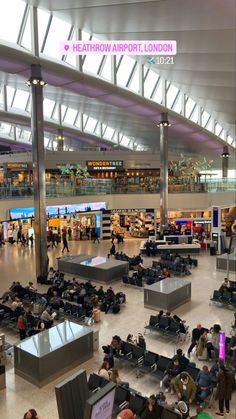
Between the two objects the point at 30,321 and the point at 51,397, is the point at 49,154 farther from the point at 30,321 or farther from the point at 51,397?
the point at 51,397

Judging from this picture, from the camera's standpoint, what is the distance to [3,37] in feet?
53.6

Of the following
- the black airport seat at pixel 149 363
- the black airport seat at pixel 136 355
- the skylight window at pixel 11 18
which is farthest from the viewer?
the skylight window at pixel 11 18

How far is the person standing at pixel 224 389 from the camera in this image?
7832 mm

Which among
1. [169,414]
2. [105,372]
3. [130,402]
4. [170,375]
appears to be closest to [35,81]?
[105,372]

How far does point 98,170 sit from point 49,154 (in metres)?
5.00

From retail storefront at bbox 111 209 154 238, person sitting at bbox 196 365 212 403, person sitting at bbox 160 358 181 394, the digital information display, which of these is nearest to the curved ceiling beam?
retail storefront at bbox 111 209 154 238

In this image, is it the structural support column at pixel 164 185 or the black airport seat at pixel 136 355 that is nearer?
the black airport seat at pixel 136 355

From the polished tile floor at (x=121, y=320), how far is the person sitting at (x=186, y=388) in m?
0.57

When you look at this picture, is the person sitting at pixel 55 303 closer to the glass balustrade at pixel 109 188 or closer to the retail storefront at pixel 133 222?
the glass balustrade at pixel 109 188

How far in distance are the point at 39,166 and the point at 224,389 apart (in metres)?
13.9

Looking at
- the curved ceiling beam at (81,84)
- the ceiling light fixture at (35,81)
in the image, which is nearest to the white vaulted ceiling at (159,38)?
the curved ceiling beam at (81,84)

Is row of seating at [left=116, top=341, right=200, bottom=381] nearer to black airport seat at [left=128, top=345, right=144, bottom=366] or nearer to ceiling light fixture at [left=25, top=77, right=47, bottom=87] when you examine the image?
A: black airport seat at [left=128, top=345, right=144, bottom=366]

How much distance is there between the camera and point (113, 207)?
1179 inches

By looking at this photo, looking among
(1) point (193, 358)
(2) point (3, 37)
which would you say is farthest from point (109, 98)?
(1) point (193, 358)
